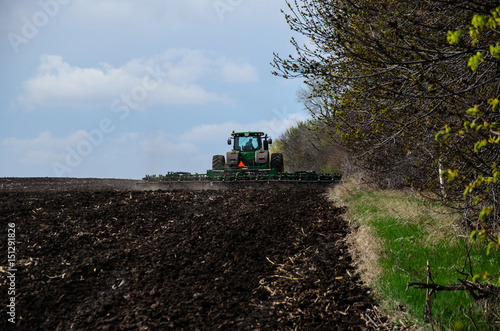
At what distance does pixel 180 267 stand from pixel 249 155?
13.1 metres

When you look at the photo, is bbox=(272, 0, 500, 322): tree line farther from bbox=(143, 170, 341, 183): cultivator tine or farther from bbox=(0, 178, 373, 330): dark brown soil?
bbox=(143, 170, 341, 183): cultivator tine

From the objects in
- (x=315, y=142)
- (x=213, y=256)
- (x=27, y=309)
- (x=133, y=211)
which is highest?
(x=315, y=142)

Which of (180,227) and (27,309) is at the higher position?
(180,227)

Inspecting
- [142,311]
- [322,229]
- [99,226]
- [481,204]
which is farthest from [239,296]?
[99,226]

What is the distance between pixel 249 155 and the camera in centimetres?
1945

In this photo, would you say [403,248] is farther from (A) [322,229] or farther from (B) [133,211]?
(B) [133,211]

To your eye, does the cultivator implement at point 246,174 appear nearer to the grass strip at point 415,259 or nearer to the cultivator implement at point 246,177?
the cultivator implement at point 246,177

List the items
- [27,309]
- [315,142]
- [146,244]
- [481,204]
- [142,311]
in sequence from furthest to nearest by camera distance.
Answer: [315,142] < [146,244] < [481,204] < [27,309] < [142,311]

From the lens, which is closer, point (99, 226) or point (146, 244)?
point (146, 244)

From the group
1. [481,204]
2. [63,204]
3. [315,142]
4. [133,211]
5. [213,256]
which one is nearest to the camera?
[481,204]

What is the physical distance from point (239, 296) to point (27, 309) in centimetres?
300

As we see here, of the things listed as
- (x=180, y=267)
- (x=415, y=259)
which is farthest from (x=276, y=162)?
(x=415, y=259)

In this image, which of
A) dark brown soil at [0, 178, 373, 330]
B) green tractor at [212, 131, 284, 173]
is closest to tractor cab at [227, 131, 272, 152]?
green tractor at [212, 131, 284, 173]

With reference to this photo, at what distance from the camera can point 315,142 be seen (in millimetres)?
32000
